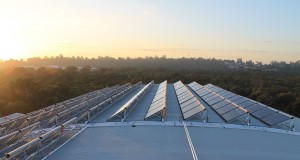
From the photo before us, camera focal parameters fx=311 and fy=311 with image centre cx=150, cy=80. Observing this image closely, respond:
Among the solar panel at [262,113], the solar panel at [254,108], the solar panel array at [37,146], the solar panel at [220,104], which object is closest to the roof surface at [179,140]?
the solar panel at [262,113]

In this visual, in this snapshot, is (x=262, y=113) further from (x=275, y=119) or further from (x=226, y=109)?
(x=226, y=109)

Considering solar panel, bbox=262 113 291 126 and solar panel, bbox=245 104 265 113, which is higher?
solar panel, bbox=245 104 265 113

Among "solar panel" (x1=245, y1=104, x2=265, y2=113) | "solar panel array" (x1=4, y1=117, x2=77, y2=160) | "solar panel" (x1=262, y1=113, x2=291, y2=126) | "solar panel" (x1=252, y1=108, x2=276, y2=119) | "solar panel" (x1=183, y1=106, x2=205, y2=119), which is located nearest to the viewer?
"solar panel array" (x1=4, y1=117, x2=77, y2=160)

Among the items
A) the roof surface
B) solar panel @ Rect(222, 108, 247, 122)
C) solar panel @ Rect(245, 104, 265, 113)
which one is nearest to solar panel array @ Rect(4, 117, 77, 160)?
the roof surface

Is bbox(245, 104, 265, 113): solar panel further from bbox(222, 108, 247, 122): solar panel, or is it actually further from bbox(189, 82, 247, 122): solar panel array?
bbox(222, 108, 247, 122): solar panel

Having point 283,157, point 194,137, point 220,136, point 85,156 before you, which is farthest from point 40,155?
point 283,157

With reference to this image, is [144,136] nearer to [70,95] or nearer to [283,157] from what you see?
[283,157]

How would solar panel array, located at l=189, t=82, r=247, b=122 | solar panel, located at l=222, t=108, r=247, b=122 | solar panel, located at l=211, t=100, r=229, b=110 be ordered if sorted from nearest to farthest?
solar panel, located at l=222, t=108, r=247, b=122 < solar panel array, located at l=189, t=82, r=247, b=122 < solar panel, located at l=211, t=100, r=229, b=110
